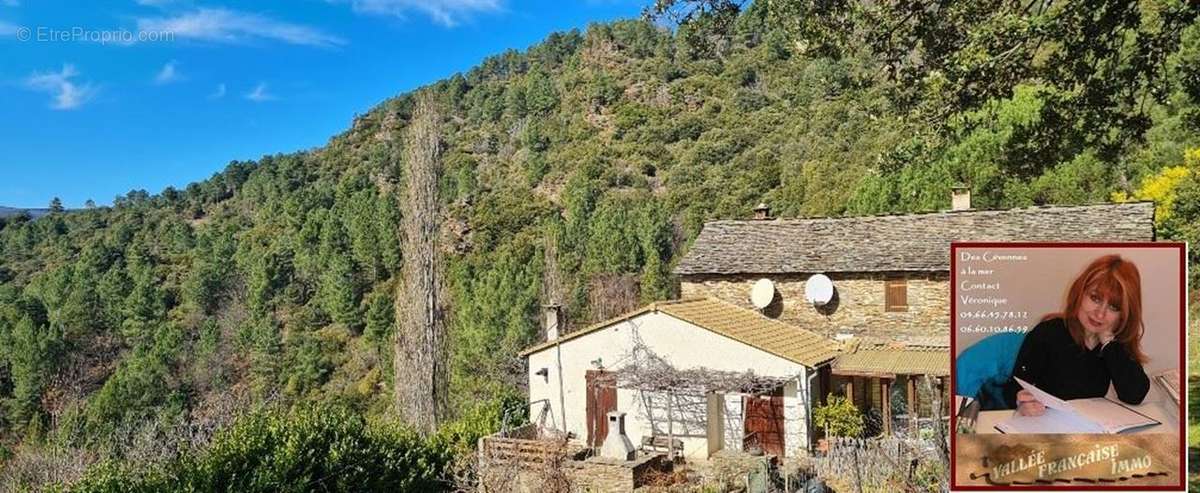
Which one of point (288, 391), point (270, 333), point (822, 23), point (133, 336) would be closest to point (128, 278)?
point (133, 336)

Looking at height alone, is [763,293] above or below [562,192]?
below

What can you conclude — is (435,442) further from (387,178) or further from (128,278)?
(387,178)

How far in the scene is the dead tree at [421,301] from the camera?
21.2 m

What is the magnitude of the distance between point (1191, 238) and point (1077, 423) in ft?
70.0

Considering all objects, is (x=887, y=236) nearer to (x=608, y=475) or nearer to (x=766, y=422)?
(x=766, y=422)

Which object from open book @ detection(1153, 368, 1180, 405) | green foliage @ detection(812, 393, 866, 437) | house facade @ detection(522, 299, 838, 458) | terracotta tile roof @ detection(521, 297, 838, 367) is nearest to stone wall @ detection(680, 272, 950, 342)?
terracotta tile roof @ detection(521, 297, 838, 367)

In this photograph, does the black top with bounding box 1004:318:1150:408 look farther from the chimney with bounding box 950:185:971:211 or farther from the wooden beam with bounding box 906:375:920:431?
the chimney with bounding box 950:185:971:211

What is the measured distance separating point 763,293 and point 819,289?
1.44 metres

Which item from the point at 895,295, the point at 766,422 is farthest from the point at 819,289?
the point at 766,422

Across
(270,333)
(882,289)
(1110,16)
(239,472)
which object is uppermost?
(1110,16)

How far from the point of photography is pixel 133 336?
51.9 meters

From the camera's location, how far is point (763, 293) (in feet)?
69.2

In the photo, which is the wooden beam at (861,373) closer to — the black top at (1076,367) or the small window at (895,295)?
the small window at (895,295)

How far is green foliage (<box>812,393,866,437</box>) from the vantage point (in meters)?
17.1
